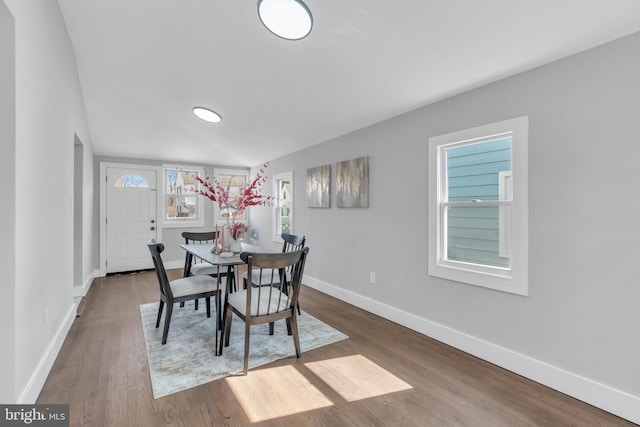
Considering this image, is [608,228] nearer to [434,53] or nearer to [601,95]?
[601,95]

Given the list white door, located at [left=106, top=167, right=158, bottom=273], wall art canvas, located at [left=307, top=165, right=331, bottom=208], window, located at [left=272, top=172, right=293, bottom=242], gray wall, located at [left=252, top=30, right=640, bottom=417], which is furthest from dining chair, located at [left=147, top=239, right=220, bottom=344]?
white door, located at [left=106, top=167, right=158, bottom=273]

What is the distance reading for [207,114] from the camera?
415cm

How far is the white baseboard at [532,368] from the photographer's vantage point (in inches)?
69.7

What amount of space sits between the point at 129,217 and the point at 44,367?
4052mm

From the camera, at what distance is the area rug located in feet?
7.13

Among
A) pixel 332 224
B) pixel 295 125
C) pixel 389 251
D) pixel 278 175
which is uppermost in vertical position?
pixel 295 125

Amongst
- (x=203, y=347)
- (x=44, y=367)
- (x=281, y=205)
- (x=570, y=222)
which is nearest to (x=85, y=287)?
(x=44, y=367)

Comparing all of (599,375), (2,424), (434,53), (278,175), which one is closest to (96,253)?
(278,175)

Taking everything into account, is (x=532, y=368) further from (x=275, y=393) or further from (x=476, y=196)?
(x=275, y=393)

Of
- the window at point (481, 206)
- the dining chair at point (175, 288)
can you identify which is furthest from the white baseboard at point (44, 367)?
the window at point (481, 206)

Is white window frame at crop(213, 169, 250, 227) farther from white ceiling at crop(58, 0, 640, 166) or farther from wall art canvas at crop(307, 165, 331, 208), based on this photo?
wall art canvas at crop(307, 165, 331, 208)

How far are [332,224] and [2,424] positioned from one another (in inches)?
133

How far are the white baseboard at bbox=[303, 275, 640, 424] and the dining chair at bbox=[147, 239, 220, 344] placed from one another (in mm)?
1889

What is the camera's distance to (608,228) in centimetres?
183
